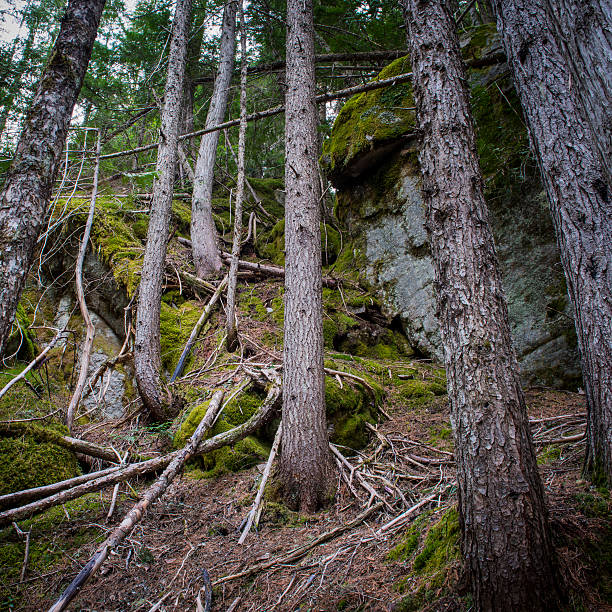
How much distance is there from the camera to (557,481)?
229 centimetres

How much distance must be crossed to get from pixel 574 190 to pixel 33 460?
5.29 m

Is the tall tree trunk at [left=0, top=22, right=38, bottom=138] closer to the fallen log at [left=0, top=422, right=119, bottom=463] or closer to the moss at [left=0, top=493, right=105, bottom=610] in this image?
the fallen log at [left=0, top=422, right=119, bottom=463]

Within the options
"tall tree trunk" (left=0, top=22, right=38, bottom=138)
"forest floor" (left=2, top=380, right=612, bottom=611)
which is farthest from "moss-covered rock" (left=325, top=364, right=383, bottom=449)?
"tall tree trunk" (left=0, top=22, right=38, bottom=138)

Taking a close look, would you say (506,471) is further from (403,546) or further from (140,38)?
(140,38)

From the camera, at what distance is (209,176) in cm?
852

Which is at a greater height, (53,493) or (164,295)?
(164,295)

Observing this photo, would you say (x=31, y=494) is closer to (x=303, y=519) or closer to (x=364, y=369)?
(x=303, y=519)

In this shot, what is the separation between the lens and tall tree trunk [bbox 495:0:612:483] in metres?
2.30

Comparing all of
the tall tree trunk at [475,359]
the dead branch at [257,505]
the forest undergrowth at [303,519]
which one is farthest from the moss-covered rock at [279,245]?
the tall tree trunk at [475,359]

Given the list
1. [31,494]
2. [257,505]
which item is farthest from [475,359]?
[31,494]

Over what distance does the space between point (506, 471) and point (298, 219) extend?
2.90 m

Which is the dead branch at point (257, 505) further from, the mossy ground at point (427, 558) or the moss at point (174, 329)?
the moss at point (174, 329)

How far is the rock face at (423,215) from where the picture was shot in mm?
4965

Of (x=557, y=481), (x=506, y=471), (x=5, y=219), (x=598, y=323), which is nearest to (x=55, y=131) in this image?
(x=5, y=219)
